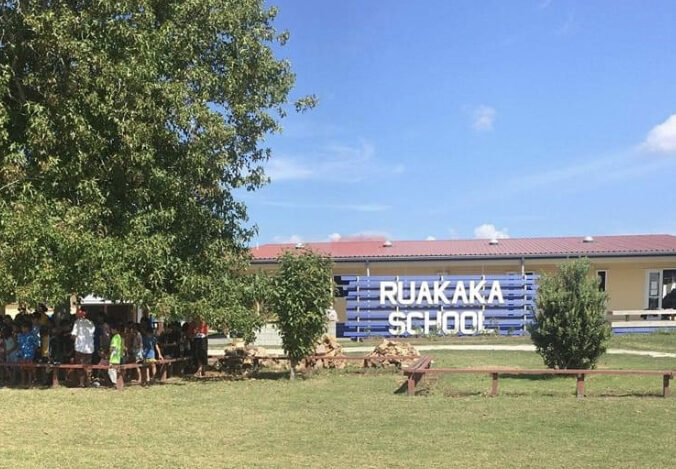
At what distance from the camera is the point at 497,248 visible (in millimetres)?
28203

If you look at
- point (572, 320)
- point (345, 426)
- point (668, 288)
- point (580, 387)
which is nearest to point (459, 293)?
point (668, 288)

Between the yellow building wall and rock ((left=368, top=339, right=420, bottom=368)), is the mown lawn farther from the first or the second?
rock ((left=368, top=339, right=420, bottom=368))

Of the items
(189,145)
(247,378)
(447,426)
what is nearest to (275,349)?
(247,378)

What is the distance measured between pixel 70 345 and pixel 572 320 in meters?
10.5

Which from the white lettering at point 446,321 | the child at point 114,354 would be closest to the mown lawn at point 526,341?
the white lettering at point 446,321

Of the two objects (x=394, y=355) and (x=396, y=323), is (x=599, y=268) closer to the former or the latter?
(x=396, y=323)

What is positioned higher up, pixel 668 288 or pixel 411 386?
pixel 668 288

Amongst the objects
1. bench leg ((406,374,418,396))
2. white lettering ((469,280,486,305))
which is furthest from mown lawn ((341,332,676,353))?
bench leg ((406,374,418,396))

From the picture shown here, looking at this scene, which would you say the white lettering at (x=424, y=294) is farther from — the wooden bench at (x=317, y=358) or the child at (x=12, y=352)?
the child at (x=12, y=352)

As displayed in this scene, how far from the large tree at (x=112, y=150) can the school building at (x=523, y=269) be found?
1162cm

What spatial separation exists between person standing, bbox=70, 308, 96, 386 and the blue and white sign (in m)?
12.8

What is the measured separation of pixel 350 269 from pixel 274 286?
14.3 m

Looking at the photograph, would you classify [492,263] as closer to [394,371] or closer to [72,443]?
[394,371]

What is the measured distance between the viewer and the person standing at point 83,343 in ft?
43.4
